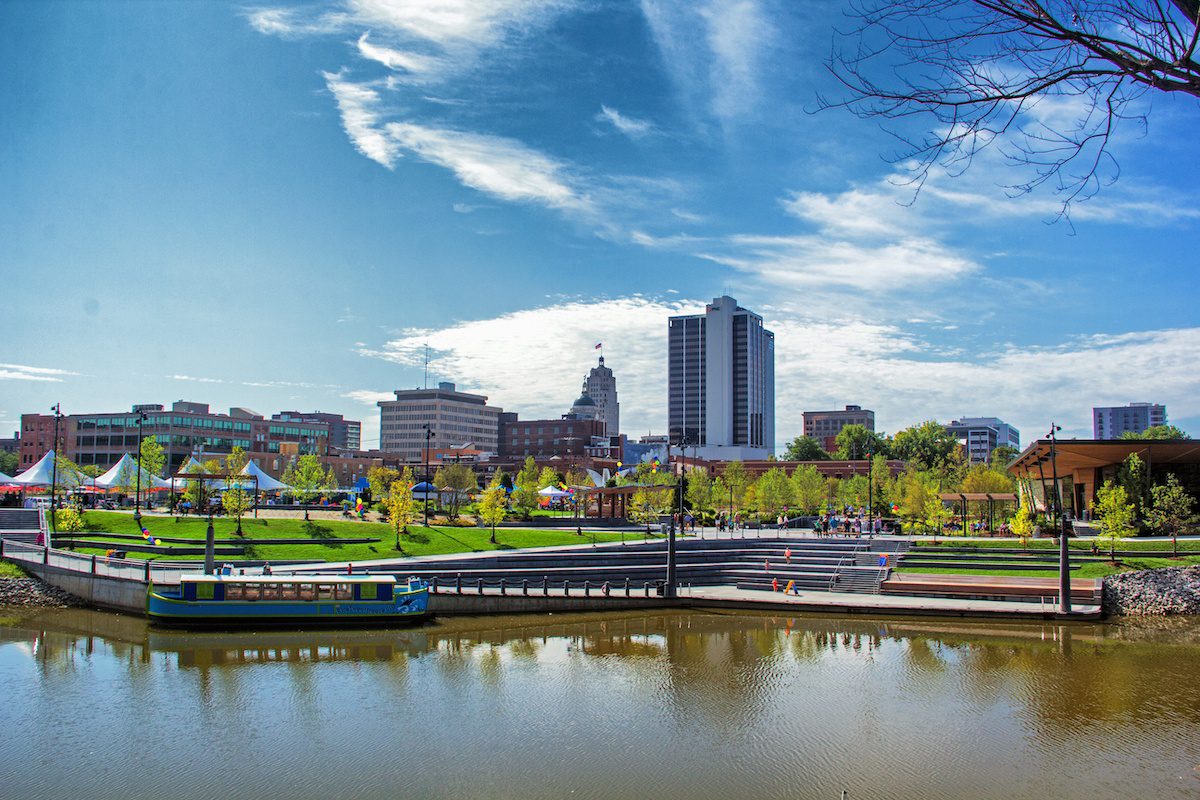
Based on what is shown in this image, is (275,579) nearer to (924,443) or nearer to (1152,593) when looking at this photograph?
(1152,593)

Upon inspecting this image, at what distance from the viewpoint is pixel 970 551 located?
49.5 metres

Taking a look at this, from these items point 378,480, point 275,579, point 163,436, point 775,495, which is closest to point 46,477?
point 378,480

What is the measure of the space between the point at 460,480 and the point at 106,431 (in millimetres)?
80121

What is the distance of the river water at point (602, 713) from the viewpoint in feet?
59.5

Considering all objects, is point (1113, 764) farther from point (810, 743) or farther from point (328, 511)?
point (328, 511)

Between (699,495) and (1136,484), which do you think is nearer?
(1136,484)

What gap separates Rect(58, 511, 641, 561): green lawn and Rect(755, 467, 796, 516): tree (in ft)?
76.7

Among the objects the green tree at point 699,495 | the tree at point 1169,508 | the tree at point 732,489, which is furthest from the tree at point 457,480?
the tree at point 1169,508

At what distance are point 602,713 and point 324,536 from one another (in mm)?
32844

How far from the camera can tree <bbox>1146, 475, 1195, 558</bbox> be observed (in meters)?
50.3

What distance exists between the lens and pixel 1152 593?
1550 inches

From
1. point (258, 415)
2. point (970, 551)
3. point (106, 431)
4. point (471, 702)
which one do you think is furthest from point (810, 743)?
point (258, 415)

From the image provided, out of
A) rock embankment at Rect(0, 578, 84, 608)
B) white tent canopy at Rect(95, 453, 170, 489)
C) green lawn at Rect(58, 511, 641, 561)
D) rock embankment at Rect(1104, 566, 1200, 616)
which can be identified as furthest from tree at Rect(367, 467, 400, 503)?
rock embankment at Rect(1104, 566, 1200, 616)

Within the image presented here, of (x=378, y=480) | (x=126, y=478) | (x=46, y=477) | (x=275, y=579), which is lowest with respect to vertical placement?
(x=275, y=579)
